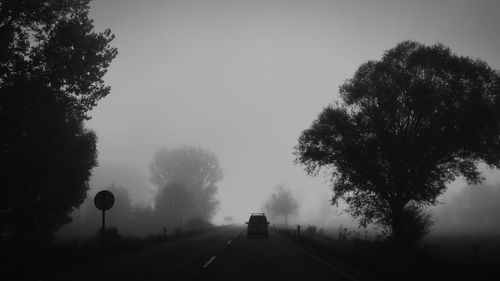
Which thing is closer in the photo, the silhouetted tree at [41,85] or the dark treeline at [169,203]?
the silhouetted tree at [41,85]

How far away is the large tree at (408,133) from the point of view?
63.0ft

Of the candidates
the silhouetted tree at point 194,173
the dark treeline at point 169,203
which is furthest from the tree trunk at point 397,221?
the silhouetted tree at point 194,173

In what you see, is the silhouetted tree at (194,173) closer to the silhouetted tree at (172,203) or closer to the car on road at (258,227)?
the silhouetted tree at (172,203)

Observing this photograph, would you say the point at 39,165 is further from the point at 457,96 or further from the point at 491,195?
the point at 491,195

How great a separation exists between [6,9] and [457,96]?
24058 mm

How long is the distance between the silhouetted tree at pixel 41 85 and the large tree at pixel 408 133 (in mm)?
14923

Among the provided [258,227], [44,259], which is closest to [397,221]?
[258,227]

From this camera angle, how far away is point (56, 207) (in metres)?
21.5

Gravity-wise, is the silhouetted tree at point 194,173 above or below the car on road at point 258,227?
above

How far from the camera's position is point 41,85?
15109mm

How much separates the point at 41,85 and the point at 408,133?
20824 mm

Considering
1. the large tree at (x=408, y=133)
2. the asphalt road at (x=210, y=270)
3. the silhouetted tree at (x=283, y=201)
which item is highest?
the large tree at (x=408, y=133)

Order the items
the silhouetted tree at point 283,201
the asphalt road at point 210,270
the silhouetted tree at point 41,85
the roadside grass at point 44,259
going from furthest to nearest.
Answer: the silhouetted tree at point 283,201 → the silhouetted tree at point 41,85 → the roadside grass at point 44,259 → the asphalt road at point 210,270

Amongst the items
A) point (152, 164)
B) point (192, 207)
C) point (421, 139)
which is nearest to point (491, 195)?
point (192, 207)
